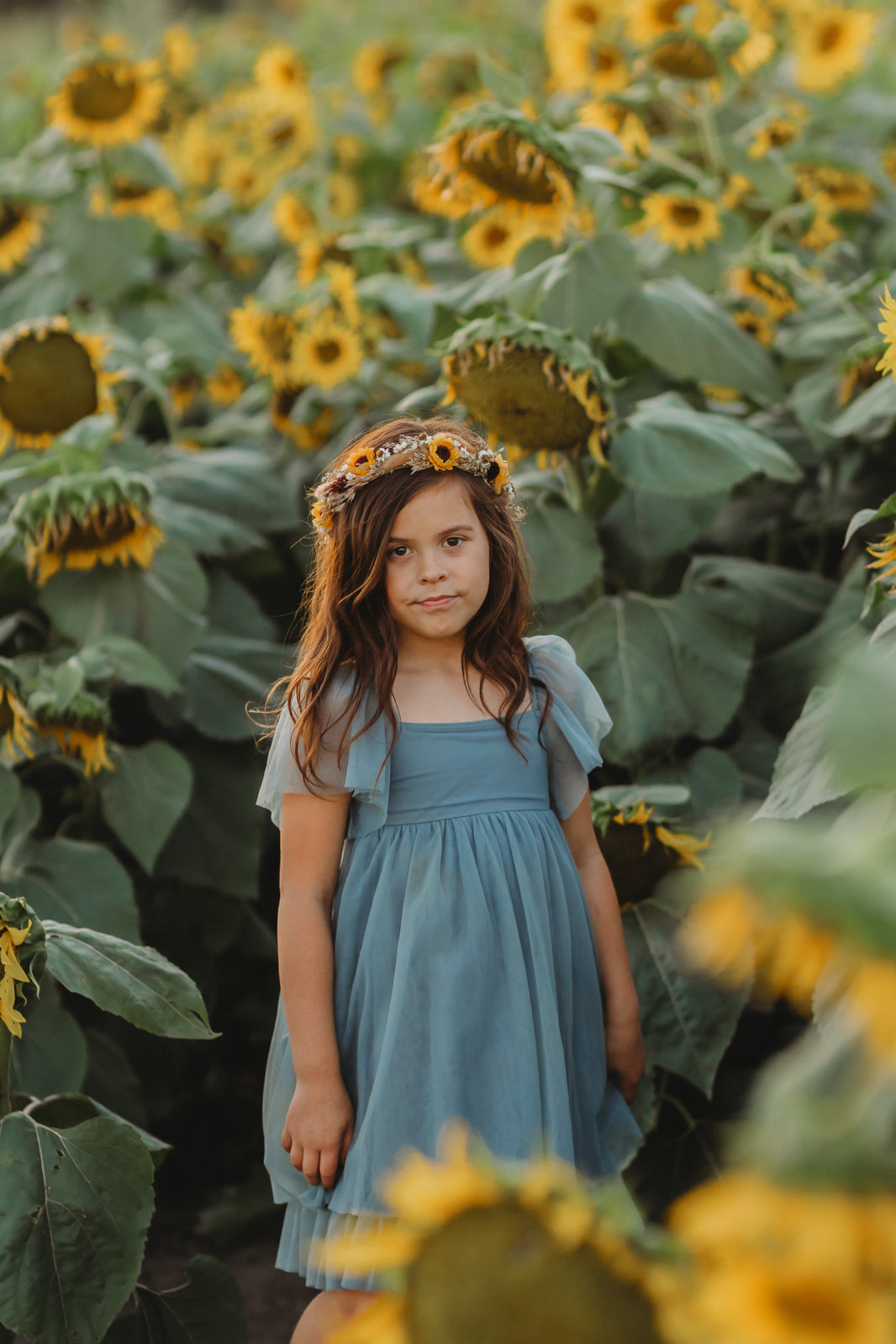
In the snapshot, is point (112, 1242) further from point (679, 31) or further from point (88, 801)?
point (679, 31)

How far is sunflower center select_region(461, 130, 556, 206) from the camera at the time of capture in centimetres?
167

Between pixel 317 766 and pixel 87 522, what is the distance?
64 centimetres

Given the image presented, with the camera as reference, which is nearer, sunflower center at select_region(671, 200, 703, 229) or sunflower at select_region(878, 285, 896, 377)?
sunflower at select_region(878, 285, 896, 377)

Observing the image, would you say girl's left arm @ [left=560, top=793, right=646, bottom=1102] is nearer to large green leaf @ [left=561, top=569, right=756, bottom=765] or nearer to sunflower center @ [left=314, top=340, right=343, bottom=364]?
large green leaf @ [left=561, top=569, right=756, bottom=765]

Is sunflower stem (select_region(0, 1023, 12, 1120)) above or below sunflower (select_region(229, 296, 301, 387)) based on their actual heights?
below

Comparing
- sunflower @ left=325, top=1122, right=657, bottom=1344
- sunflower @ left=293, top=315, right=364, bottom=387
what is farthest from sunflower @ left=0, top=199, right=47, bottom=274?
sunflower @ left=325, top=1122, right=657, bottom=1344

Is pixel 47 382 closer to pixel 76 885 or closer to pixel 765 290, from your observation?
pixel 76 885

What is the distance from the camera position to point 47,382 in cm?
198

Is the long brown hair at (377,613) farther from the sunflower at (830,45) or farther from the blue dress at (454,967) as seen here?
the sunflower at (830,45)

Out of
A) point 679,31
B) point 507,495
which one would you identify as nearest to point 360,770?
point 507,495

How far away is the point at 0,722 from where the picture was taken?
1530 millimetres

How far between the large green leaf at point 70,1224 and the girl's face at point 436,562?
53cm

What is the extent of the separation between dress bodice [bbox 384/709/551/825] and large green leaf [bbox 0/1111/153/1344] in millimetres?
380

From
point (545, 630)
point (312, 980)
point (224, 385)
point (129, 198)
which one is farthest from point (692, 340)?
point (129, 198)
